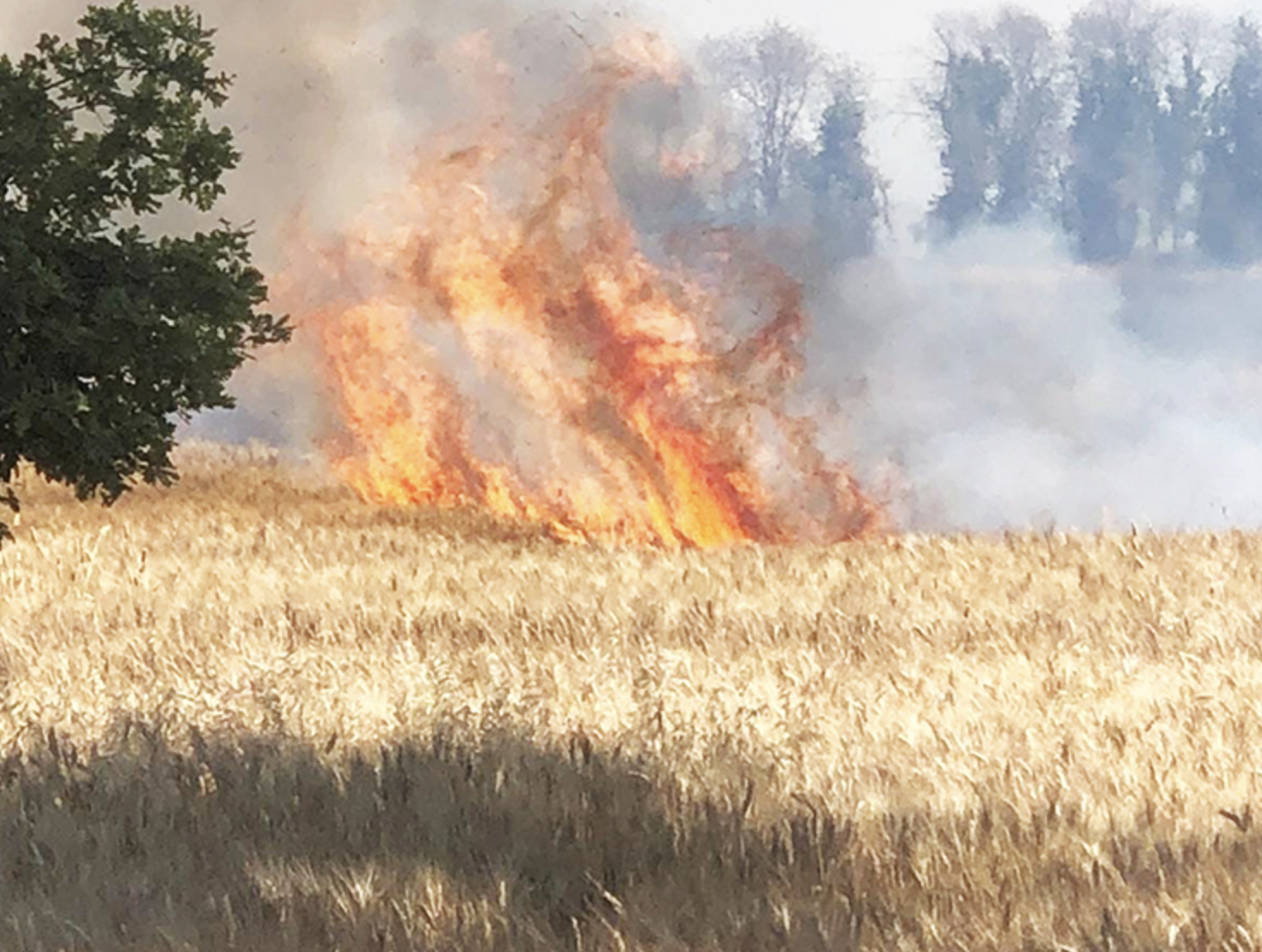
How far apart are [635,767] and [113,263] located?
3039mm

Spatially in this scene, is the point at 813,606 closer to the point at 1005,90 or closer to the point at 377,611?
the point at 377,611

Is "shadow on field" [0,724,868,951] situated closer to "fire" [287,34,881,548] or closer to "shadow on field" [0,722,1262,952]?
"shadow on field" [0,722,1262,952]

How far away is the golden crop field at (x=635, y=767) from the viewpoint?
18.9ft

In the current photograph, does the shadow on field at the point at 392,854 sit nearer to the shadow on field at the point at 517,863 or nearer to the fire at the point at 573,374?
the shadow on field at the point at 517,863

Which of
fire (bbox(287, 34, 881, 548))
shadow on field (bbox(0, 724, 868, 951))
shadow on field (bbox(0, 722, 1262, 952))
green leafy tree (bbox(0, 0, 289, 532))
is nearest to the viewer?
shadow on field (bbox(0, 722, 1262, 952))

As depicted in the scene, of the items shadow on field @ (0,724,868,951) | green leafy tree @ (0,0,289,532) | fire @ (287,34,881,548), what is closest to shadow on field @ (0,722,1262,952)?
shadow on field @ (0,724,868,951)

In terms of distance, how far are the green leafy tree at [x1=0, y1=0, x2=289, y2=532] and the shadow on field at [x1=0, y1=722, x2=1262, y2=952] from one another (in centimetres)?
135

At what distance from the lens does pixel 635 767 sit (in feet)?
24.2

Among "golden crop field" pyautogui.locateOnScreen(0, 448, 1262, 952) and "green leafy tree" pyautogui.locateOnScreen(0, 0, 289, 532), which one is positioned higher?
"green leafy tree" pyautogui.locateOnScreen(0, 0, 289, 532)

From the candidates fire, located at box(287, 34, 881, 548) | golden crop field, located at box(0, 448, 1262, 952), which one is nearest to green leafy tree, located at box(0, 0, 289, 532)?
golden crop field, located at box(0, 448, 1262, 952)

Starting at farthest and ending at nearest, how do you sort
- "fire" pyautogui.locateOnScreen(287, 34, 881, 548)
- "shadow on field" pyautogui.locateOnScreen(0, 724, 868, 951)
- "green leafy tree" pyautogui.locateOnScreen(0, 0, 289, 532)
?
"fire" pyautogui.locateOnScreen(287, 34, 881, 548) → "green leafy tree" pyautogui.locateOnScreen(0, 0, 289, 532) → "shadow on field" pyautogui.locateOnScreen(0, 724, 868, 951)

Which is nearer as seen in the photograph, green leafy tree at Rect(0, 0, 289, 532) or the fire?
green leafy tree at Rect(0, 0, 289, 532)

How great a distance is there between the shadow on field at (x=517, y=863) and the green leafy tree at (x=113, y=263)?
53.3 inches

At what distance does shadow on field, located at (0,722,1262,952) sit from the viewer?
5.56 meters
